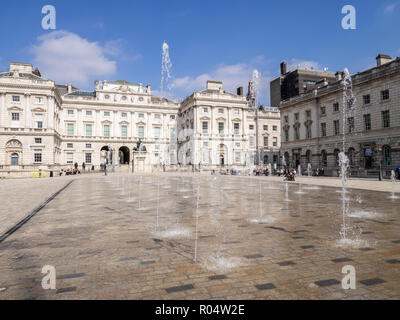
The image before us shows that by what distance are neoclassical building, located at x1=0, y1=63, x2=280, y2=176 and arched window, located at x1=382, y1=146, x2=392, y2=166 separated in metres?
28.3

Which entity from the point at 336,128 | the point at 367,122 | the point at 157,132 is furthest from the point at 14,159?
the point at 367,122

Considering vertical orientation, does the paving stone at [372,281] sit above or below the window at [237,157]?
below

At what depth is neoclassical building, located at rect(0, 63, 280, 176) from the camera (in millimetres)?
47719

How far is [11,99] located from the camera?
1873 inches

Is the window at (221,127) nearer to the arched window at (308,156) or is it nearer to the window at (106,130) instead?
the arched window at (308,156)

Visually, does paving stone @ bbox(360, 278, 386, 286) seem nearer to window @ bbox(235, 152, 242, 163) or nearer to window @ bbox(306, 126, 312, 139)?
window @ bbox(306, 126, 312, 139)

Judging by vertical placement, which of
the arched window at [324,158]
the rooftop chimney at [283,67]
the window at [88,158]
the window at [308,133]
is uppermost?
the rooftop chimney at [283,67]

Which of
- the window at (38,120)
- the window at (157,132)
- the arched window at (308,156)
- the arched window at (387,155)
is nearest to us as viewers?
the arched window at (387,155)

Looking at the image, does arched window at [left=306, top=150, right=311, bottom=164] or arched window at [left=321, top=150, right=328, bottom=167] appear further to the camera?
arched window at [left=306, top=150, right=311, bottom=164]

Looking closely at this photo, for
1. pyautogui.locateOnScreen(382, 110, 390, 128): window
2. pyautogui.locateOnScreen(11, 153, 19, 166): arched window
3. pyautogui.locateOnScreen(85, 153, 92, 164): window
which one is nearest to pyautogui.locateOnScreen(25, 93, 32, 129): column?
pyautogui.locateOnScreen(11, 153, 19, 166): arched window

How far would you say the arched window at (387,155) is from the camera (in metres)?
30.9

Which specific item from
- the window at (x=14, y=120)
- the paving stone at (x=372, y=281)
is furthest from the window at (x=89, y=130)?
the paving stone at (x=372, y=281)

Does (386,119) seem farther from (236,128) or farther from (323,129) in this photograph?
(236,128)

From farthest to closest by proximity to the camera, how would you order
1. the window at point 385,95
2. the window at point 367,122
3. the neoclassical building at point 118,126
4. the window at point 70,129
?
the window at point 70,129 → the neoclassical building at point 118,126 → the window at point 367,122 → the window at point 385,95
